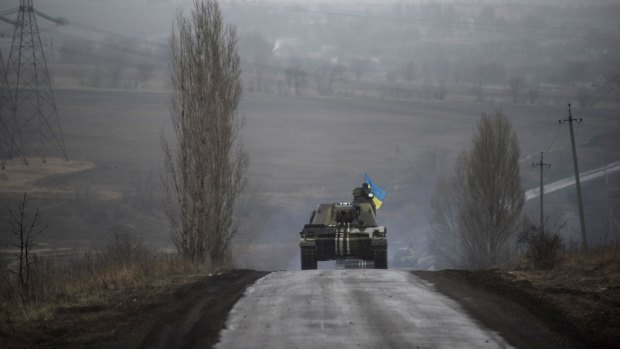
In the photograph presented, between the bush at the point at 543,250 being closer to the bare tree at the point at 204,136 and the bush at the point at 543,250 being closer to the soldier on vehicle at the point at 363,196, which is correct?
the bare tree at the point at 204,136

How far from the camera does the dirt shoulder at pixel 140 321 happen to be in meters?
12.8

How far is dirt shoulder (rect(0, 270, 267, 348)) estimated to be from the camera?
12.8 m

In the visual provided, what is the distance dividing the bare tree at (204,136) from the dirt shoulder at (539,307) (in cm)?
1059

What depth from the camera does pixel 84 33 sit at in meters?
160

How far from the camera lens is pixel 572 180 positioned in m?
103

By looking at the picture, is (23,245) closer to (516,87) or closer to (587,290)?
(587,290)

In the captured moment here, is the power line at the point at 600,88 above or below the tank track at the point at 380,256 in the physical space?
above

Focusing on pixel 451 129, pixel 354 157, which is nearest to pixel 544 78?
pixel 451 129

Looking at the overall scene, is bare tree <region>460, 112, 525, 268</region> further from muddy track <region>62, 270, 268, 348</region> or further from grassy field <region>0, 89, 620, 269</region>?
muddy track <region>62, 270, 268, 348</region>

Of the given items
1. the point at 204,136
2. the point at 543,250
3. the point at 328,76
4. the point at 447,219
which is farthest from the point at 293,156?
the point at 543,250

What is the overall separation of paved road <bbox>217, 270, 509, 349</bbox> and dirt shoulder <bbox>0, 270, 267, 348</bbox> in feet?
1.42

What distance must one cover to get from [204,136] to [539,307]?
17.0 m

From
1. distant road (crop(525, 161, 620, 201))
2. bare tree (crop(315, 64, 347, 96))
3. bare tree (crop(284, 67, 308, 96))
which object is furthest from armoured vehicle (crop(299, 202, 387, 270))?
bare tree (crop(315, 64, 347, 96))

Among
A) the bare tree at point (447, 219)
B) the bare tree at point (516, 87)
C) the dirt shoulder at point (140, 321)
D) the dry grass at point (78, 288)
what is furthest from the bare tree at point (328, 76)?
the dirt shoulder at point (140, 321)
